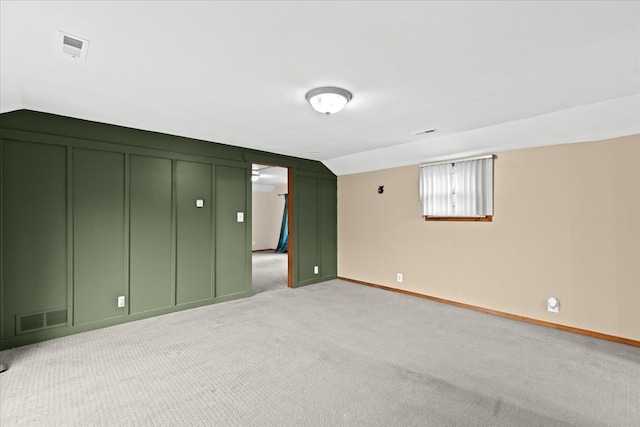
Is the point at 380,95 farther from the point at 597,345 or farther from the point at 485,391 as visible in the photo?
the point at 597,345

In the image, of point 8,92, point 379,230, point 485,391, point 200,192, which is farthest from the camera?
point 379,230

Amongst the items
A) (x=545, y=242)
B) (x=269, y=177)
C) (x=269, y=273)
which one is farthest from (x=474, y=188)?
(x=269, y=177)

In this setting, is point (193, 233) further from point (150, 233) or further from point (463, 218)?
point (463, 218)

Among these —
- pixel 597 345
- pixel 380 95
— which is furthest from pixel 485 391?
pixel 380 95

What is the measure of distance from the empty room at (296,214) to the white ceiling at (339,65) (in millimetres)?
19

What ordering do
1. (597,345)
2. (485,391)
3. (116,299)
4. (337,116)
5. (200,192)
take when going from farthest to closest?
(200,192), (116,299), (337,116), (597,345), (485,391)

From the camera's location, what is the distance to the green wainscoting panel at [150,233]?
11.9ft

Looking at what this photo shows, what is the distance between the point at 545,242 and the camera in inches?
141

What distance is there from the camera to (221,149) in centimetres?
442

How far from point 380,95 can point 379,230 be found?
3046mm

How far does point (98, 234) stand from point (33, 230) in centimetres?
53

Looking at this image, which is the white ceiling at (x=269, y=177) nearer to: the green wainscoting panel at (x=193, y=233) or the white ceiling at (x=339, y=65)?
the green wainscoting panel at (x=193, y=233)

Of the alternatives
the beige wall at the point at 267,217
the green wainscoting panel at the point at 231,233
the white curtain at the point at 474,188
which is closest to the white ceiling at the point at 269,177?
the beige wall at the point at 267,217

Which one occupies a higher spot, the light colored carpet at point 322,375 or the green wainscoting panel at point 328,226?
the green wainscoting panel at point 328,226
